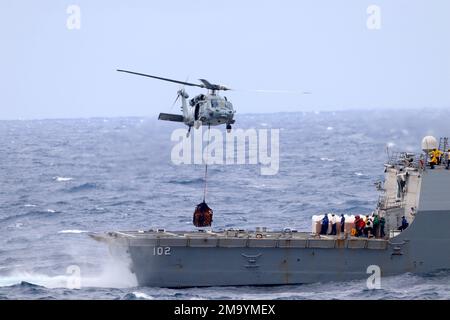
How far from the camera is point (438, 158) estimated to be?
49.8 metres

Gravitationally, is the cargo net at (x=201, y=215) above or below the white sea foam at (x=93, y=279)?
above

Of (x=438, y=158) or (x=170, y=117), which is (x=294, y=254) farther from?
(x=170, y=117)

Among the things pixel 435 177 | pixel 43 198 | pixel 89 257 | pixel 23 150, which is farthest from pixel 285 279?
pixel 23 150

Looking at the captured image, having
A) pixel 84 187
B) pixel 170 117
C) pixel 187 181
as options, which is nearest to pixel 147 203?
pixel 84 187

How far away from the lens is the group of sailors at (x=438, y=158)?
4944 cm

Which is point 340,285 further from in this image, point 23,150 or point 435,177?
point 23,150

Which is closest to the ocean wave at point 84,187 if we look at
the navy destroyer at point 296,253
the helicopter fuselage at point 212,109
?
the helicopter fuselage at point 212,109

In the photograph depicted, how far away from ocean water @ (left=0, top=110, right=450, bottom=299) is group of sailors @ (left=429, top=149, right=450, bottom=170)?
187 inches

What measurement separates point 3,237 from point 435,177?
27.1m

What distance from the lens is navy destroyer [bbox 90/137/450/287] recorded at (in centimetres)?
4859

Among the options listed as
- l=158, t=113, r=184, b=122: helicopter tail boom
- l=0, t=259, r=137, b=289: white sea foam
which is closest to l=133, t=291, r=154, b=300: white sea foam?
l=0, t=259, r=137, b=289: white sea foam

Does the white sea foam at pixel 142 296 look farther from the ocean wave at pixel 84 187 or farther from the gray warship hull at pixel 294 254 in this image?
the ocean wave at pixel 84 187

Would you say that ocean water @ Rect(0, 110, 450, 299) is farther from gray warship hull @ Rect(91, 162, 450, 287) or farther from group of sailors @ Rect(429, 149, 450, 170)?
group of sailors @ Rect(429, 149, 450, 170)

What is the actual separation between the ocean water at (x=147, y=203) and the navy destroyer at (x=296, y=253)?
0.60 meters
